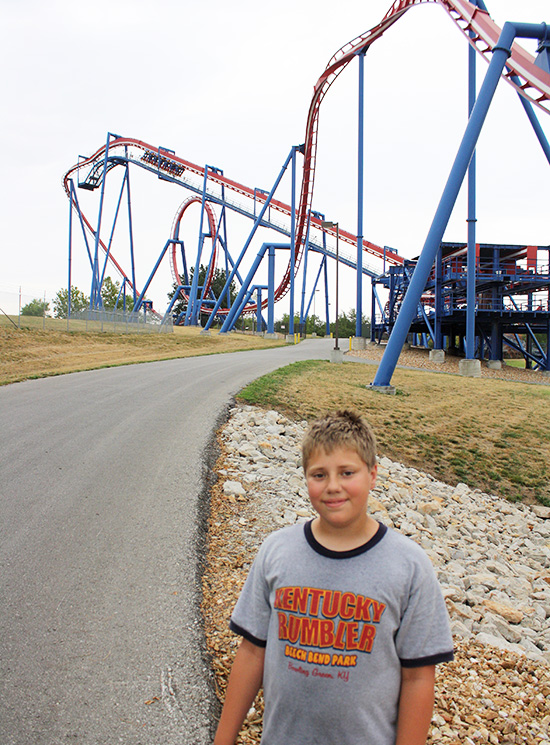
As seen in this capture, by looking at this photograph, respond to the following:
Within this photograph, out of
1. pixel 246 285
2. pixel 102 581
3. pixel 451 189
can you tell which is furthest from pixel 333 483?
pixel 246 285

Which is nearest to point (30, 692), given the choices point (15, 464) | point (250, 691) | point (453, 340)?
point (250, 691)

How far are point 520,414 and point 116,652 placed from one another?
1247 centimetres

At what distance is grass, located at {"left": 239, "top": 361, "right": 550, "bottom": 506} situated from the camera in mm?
9742

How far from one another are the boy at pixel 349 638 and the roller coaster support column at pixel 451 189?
12.1 meters

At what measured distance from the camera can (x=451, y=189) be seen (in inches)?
531

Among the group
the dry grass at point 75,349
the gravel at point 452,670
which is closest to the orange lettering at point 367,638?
the gravel at point 452,670

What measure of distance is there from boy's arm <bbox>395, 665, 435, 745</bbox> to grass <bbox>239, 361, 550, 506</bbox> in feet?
26.5

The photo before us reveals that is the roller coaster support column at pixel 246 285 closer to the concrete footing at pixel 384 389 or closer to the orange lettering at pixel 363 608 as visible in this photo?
the concrete footing at pixel 384 389

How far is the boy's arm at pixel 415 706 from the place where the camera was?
5.33 ft

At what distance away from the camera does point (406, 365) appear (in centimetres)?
2494

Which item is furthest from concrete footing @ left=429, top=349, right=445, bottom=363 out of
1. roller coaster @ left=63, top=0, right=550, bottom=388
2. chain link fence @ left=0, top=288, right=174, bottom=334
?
chain link fence @ left=0, top=288, right=174, bottom=334

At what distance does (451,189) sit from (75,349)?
17.4 meters

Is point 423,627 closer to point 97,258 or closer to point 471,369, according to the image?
point 471,369

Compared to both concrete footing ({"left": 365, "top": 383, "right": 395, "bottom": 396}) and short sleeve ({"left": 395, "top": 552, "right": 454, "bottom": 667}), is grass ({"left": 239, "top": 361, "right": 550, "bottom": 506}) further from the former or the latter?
short sleeve ({"left": 395, "top": 552, "right": 454, "bottom": 667})
